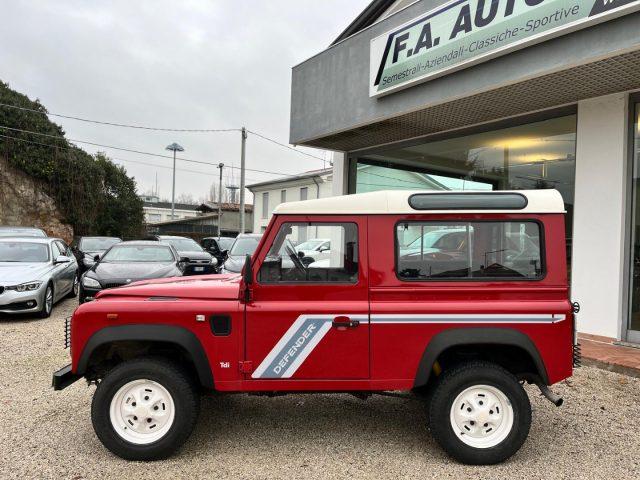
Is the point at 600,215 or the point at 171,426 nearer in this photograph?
the point at 171,426

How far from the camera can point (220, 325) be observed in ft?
10.4

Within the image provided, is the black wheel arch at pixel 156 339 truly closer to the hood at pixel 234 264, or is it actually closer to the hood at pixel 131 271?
the hood at pixel 131 271

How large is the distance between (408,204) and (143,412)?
2.42 m

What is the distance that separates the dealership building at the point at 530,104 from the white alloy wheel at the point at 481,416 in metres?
3.94

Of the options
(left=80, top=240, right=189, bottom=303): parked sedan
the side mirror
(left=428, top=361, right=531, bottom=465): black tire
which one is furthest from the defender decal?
(left=80, top=240, right=189, bottom=303): parked sedan

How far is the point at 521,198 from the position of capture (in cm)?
323

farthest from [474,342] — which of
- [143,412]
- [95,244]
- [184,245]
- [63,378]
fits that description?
[95,244]

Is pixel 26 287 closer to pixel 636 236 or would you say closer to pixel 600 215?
pixel 600 215

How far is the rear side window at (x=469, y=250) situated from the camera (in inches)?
127

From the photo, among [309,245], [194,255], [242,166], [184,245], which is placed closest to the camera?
[309,245]

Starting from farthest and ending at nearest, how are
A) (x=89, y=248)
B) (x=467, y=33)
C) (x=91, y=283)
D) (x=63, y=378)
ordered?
1. (x=89, y=248)
2. (x=91, y=283)
3. (x=467, y=33)
4. (x=63, y=378)

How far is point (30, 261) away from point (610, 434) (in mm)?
9504

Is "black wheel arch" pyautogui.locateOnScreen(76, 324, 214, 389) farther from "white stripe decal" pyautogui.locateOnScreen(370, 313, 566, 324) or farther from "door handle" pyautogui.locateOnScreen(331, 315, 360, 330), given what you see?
"white stripe decal" pyautogui.locateOnScreen(370, 313, 566, 324)

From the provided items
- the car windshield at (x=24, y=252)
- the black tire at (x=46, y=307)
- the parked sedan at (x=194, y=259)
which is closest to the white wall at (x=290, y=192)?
the parked sedan at (x=194, y=259)
